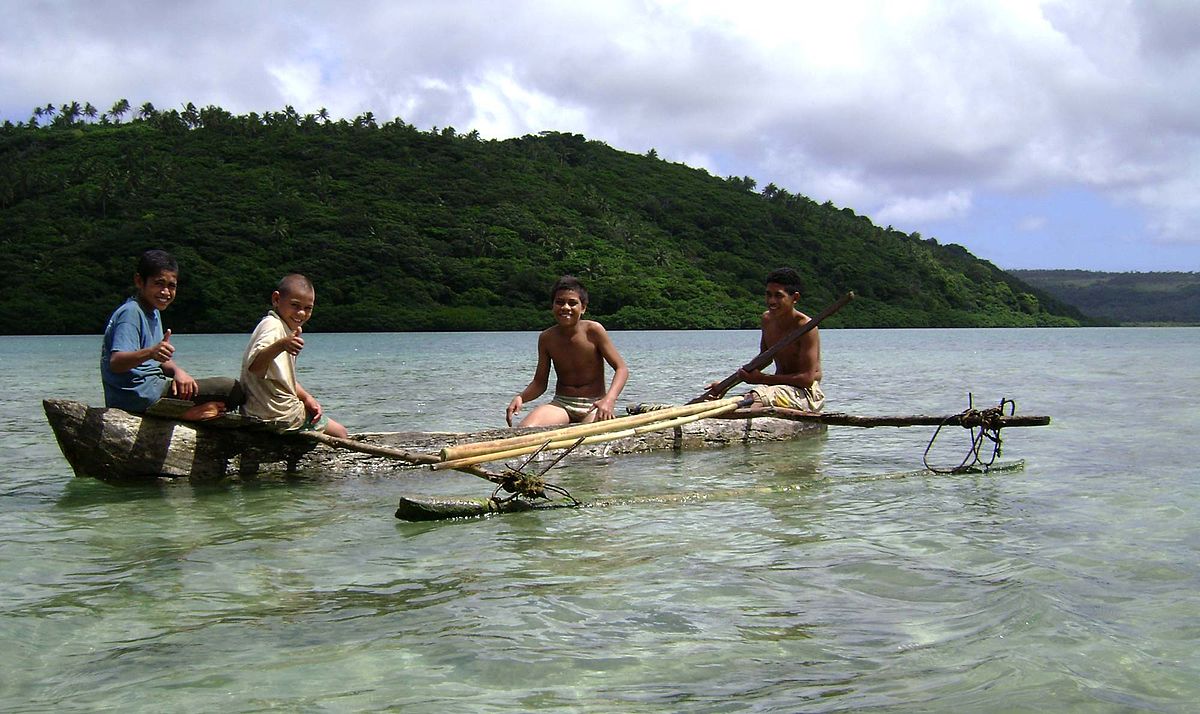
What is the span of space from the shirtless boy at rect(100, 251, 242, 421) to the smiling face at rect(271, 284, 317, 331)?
72cm

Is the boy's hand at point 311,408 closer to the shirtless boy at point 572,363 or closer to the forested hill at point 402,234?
the shirtless boy at point 572,363

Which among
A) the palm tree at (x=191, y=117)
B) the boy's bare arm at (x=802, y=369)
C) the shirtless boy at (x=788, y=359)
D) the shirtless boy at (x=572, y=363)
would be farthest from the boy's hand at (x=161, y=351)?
the palm tree at (x=191, y=117)

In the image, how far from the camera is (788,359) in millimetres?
10844

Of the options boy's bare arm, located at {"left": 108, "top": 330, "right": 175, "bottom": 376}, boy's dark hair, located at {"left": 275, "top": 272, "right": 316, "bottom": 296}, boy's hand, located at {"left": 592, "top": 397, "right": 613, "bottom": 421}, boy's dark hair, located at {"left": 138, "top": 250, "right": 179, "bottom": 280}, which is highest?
boy's dark hair, located at {"left": 138, "top": 250, "right": 179, "bottom": 280}

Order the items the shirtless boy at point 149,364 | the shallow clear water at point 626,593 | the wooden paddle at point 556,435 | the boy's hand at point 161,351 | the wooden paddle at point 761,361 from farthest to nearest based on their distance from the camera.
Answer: the wooden paddle at point 761,361, the shirtless boy at point 149,364, the boy's hand at point 161,351, the wooden paddle at point 556,435, the shallow clear water at point 626,593

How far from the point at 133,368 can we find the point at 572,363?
4016 mm

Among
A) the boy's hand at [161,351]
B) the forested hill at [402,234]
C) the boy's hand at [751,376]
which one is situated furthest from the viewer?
the forested hill at [402,234]

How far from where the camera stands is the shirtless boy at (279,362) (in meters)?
7.17

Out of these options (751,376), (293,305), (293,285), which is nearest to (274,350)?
(293,305)

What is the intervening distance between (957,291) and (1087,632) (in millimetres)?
136726

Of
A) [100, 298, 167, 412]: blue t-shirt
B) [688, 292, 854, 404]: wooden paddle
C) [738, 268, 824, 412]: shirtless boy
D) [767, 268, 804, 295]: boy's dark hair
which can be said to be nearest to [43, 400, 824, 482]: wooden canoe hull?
[100, 298, 167, 412]: blue t-shirt

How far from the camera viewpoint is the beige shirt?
7.28 meters

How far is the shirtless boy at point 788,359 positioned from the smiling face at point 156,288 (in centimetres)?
549

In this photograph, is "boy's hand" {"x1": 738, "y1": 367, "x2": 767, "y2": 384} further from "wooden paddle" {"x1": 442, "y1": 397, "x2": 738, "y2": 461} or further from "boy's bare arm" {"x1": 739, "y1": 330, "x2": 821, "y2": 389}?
"wooden paddle" {"x1": 442, "y1": 397, "x2": 738, "y2": 461}
